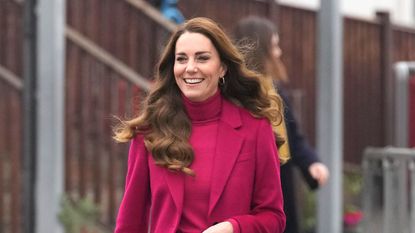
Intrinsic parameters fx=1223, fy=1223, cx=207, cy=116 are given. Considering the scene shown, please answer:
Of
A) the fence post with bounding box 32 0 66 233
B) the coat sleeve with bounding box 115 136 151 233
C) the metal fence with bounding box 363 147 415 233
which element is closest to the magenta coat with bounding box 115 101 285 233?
the coat sleeve with bounding box 115 136 151 233

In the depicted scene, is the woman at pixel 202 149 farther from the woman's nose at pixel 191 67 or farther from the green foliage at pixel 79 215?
the green foliage at pixel 79 215

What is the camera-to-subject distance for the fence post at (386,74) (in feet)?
39.6

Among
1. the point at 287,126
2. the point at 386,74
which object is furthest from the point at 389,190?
the point at 386,74

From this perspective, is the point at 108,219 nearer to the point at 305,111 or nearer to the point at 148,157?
the point at 305,111

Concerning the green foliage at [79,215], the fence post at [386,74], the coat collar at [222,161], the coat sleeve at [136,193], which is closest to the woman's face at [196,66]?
the coat collar at [222,161]

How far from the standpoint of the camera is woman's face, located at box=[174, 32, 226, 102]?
3727 millimetres

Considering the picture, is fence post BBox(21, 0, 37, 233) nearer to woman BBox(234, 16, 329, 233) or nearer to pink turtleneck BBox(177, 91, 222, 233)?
woman BBox(234, 16, 329, 233)

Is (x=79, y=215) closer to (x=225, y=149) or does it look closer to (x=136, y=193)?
(x=136, y=193)

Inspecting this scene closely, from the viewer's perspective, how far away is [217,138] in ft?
12.1

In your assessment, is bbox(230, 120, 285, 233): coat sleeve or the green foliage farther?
the green foliage

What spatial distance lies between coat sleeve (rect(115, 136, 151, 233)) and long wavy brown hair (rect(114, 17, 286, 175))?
Answer: 41 mm

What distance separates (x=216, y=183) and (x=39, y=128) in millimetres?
3881

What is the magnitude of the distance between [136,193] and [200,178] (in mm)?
227

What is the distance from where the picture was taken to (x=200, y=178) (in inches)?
143
